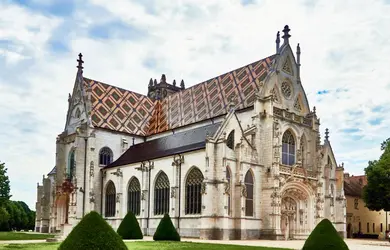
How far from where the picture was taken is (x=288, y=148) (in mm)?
42031

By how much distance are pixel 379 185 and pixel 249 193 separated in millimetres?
16720

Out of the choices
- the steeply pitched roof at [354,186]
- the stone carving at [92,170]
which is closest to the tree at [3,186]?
the stone carving at [92,170]

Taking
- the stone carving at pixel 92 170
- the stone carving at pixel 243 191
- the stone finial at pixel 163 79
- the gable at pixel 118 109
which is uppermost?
the stone finial at pixel 163 79

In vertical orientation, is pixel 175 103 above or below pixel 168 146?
above

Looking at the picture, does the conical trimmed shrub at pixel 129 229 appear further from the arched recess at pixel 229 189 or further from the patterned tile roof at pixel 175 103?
the patterned tile roof at pixel 175 103

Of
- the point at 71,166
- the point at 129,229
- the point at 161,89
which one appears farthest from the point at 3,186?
the point at 161,89

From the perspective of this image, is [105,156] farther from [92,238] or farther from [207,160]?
[92,238]

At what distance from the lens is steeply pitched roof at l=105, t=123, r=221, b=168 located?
40.1 m

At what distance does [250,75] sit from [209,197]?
13586 mm

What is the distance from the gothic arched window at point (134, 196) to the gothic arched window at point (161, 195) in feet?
8.13

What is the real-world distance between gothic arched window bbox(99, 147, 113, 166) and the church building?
100 mm

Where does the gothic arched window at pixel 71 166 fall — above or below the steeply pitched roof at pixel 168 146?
below

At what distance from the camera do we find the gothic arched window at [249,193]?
37594 mm

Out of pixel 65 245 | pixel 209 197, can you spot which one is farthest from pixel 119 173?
pixel 65 245
